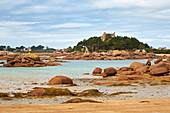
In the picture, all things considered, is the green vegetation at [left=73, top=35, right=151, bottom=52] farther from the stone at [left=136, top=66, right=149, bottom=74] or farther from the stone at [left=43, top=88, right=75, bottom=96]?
the stone at [left=43, top=88, right=75, bottom=96]

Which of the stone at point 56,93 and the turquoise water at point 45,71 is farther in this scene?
the turquoise water at point 45,71

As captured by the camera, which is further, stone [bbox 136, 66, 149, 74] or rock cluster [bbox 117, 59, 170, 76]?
stone [bbox 136, 66, 149, 74]

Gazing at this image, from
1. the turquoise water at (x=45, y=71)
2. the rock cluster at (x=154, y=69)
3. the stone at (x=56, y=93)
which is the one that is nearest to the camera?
the stone at (x=56, y=93)

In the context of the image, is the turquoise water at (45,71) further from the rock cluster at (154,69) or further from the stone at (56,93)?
the stone at (56,93)

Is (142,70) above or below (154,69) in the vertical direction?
below

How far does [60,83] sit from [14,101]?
9497 mm

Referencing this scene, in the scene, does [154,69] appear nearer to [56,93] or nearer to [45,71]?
[56,93]

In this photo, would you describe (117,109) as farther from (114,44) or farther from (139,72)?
(114,44)

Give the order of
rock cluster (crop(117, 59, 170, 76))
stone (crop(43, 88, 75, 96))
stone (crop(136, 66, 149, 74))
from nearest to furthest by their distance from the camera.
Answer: stone (crop(43, 88, 75, 96)), rock cluster (crop(117, 59, 170, 76)), stone (crop(136, 66, 149, 74))

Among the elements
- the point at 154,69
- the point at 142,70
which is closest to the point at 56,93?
the point at 154,69

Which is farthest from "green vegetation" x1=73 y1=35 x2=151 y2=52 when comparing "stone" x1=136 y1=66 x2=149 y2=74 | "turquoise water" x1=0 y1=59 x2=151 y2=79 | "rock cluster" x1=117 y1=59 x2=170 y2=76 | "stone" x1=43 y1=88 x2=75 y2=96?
"stone" x1=43 y1=88 x2=75 y2=96

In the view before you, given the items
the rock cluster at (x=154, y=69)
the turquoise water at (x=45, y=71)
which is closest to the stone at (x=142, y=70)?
the rock cluster at (x=154, y=69)

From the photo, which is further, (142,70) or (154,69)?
(142,70)

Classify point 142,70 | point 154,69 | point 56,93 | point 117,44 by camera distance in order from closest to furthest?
point 56,93
point 154,69
point 142,70
point 117,44
